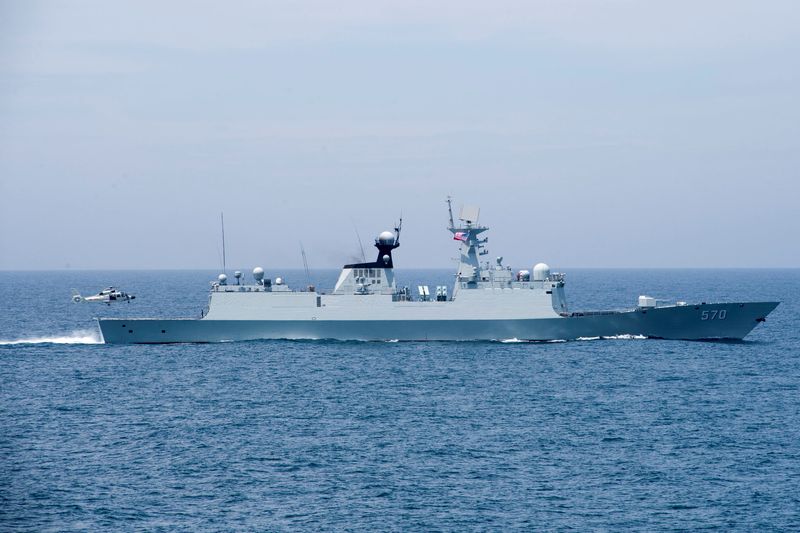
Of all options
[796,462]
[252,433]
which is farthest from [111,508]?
[796,462]

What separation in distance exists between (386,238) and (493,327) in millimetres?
7547

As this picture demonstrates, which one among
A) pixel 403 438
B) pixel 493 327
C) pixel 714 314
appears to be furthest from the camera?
pixel 714 314

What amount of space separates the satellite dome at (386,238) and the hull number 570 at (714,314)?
56.4 ft

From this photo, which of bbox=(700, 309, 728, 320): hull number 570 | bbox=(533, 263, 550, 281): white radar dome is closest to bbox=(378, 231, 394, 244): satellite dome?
bbox=(533, 263, 550, 281): white radar dome

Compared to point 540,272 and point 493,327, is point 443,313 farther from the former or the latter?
point 540,272

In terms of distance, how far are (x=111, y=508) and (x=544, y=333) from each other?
28809 mm

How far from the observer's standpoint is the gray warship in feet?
154

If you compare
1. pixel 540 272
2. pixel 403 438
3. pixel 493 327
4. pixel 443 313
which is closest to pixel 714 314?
pixel 540 272

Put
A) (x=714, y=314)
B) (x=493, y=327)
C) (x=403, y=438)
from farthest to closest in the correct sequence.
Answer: (x=714, y=314) → (x=493, y=327) → (x=403, y=438)

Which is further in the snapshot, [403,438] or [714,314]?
[714,314]

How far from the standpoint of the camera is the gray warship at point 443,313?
46.9 metres

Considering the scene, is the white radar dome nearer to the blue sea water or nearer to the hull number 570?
the blue sea water

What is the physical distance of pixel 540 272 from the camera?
4784cm

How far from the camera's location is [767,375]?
40.5 metres
